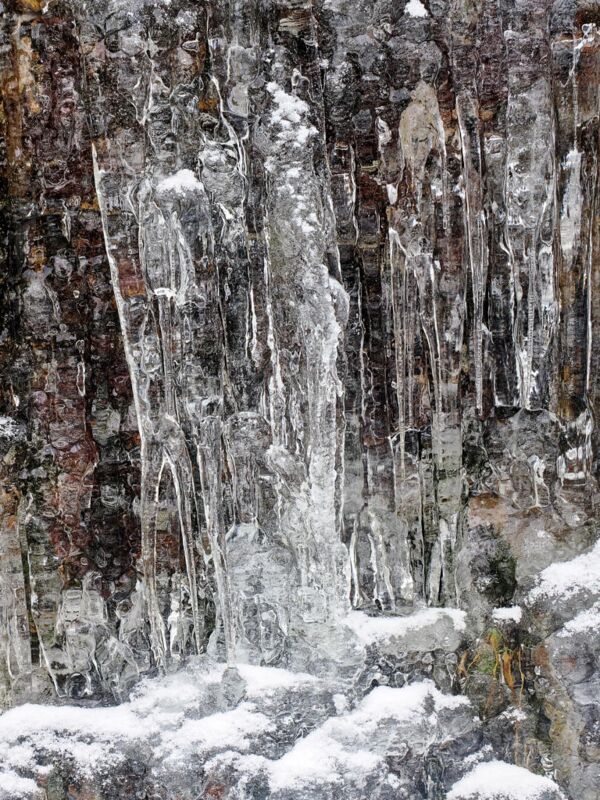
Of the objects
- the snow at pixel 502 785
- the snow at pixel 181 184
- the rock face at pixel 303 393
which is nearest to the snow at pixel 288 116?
the rock face at pixel 303 393

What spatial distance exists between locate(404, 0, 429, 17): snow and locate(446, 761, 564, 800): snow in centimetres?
162

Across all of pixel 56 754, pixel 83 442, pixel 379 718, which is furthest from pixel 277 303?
pixel 56 754

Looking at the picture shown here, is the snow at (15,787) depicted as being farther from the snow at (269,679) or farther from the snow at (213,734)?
the snow at (269,679)

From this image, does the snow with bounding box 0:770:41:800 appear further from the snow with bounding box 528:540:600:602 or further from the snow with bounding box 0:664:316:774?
the snow with bounding box 528:540:600:602

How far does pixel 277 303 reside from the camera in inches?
76.4

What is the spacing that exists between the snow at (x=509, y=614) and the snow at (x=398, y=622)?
0.08 m

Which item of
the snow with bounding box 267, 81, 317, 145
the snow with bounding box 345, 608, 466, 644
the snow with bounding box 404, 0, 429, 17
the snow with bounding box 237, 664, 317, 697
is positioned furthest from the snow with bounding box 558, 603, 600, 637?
the snow with bounding box 404, 0, 429, 17

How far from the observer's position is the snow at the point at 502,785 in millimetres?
1929

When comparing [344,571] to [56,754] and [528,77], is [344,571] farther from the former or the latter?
[528,77]

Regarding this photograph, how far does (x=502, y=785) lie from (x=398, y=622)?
406 mm

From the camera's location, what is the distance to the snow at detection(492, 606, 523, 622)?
2004 millimetres

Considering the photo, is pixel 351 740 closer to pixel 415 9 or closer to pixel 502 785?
pixel 502 785

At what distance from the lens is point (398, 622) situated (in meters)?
2.02

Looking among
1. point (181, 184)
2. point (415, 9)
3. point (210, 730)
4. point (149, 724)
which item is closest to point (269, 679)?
point (210, 730)
